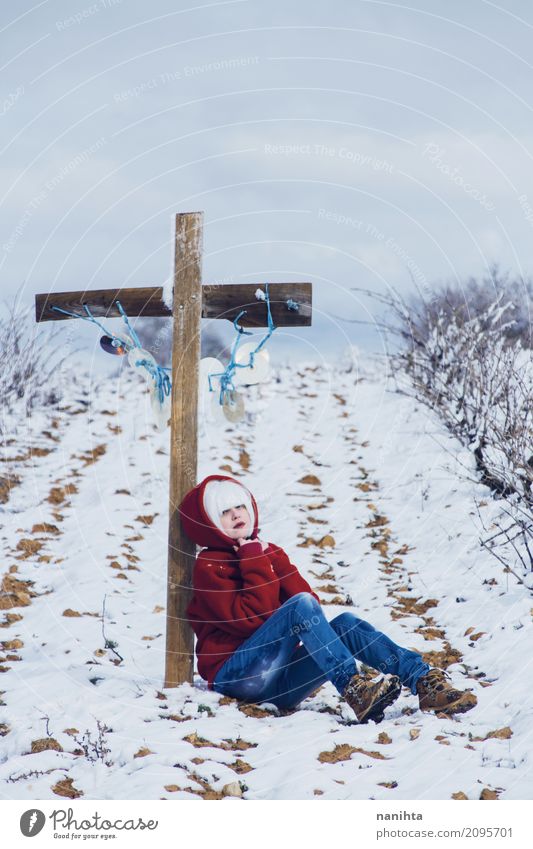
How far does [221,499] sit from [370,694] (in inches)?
45.7

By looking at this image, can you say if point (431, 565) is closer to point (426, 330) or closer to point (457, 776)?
point (457, 776)

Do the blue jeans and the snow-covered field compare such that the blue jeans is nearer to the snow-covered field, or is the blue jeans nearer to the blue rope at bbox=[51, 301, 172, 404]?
the snow-covered field

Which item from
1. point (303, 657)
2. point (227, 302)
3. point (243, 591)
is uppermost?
point (227, 302)

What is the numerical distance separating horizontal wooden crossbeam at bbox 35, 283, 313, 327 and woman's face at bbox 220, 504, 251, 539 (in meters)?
1.06

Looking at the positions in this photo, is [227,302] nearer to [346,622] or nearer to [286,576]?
[286,576]

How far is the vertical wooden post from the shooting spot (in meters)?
4.45

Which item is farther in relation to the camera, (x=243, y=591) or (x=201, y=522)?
(x=201, y=522)

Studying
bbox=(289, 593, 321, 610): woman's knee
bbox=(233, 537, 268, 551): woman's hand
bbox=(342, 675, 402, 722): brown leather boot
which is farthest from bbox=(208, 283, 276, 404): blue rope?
bbox=(342, 675, 402, 722): brown leather boot

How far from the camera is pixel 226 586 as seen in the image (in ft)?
13.4

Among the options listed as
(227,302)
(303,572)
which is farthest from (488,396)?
(227,302)

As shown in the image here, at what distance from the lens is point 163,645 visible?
525 cm

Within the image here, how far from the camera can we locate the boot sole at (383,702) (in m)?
3.66

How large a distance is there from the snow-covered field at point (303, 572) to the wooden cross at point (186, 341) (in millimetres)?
319

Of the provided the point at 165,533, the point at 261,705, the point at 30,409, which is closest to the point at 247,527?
the point at 261,705
